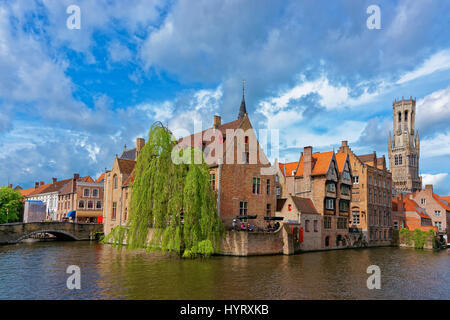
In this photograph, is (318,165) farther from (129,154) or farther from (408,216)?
(129,154)

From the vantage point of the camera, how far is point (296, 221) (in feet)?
144

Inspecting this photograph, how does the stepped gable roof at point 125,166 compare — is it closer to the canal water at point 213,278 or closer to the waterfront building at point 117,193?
the waterfront building at point 117,193

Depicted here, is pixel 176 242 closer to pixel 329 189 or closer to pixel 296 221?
pixel 296 221

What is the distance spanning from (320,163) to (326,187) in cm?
371

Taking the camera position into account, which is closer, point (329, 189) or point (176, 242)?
point (176, 242)

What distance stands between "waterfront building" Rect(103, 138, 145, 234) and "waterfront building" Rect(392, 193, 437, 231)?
4777cm

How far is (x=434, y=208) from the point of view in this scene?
75.6 meters

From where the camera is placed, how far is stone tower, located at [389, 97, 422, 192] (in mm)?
149125

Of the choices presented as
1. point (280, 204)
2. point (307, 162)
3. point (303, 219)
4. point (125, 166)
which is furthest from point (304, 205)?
point (125, 166)

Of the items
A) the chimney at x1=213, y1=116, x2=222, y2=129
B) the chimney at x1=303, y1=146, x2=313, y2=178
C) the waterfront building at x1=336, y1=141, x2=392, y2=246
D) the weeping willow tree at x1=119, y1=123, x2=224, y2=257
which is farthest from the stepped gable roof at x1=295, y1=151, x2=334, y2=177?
the weeping willow tree at x1=119, y1=123, x2=224, y2=257

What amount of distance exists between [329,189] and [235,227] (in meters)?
16.9

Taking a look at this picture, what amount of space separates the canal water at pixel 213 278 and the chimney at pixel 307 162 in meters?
17.2
